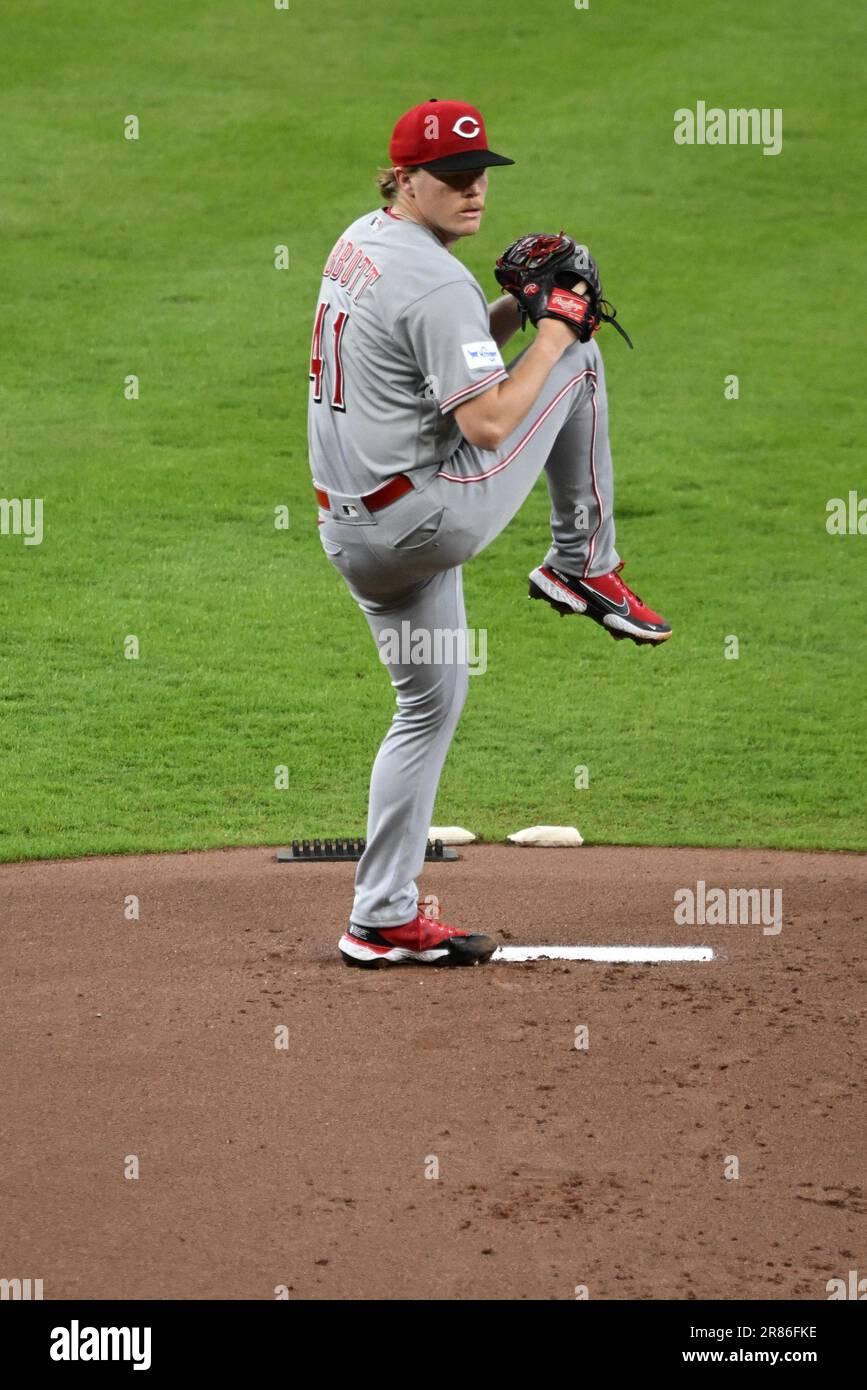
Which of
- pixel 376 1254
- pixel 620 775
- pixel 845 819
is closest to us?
pixel 376 1254

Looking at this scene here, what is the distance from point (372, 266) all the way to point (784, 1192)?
2.50 metres

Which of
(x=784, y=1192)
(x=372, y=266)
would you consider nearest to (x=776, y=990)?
(x=784, y=1192)

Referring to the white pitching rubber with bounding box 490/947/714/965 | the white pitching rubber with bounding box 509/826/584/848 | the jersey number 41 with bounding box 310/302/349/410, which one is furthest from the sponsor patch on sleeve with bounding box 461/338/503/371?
the white pitching rubber with bounding box 509/826/584/848

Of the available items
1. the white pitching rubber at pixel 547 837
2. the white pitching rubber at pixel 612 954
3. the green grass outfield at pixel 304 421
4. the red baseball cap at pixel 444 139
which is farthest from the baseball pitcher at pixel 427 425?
the green grass outfield at pixel 304 421

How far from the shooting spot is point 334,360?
186 inches

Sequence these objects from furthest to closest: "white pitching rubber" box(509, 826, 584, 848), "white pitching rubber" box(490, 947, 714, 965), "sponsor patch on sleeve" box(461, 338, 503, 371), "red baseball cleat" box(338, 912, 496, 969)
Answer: "white pitching rubber" box(509, 826, 584, 848) < "white pitching rubber" box(490, 947, 714, 965) < "red baseball cleat" box(338, 912, 496, 969) < "sponsor patch on sleeve" box(461, 338, 503, 371)

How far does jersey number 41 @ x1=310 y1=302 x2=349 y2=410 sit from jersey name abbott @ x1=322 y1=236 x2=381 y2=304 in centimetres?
7

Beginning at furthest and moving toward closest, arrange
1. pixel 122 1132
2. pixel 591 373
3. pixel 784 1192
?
pixel 591 373, pixel 122 1132, pixel 784 1192

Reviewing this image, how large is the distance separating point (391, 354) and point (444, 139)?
21.8 inches

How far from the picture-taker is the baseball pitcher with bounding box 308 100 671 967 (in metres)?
4.49

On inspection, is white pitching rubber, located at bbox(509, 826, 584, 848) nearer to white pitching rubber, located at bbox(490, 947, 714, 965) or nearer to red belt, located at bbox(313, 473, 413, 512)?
white pitching rubber, located at bbox(490, 947, 714, 965)

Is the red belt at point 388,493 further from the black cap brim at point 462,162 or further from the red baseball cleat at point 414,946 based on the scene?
the red baseball cleat at point 414,946

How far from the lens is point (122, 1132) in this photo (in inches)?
162

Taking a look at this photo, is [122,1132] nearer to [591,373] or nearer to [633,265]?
[591,373]
